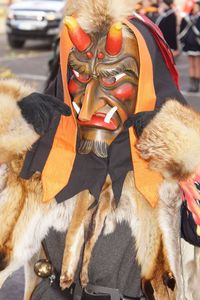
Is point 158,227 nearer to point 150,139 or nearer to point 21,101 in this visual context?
point 150,139

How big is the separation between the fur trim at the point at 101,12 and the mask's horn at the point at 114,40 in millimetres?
35

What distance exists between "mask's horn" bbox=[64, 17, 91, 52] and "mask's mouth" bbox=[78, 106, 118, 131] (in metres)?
0.23

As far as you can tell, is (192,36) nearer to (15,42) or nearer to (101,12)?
(15,42)

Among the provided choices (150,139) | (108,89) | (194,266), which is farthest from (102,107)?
(194,266)

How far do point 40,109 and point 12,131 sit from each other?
114 millimetres

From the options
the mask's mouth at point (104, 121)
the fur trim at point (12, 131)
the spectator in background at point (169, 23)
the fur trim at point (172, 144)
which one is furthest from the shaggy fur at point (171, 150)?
the spectator in background at point (169, 23)

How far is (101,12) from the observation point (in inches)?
82.2

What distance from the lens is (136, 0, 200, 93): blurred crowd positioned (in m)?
9.55

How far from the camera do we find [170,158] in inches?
78.0

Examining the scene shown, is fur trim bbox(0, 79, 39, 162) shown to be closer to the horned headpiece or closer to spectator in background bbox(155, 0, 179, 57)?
the horned headpiece

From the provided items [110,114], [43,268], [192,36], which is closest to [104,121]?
[110,114]

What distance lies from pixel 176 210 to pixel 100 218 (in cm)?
25

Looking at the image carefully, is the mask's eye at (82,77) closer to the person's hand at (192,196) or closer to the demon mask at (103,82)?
the demon mask at (103,82)

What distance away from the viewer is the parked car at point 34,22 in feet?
49.7
